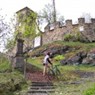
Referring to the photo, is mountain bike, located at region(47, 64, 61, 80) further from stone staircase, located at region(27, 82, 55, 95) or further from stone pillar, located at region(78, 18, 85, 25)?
stone pillar, located at region(78, 18, 85, 25)

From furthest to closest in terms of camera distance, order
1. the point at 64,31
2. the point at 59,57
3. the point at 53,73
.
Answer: the point at 64,31 → the point at 59,57 → the point at 53,73

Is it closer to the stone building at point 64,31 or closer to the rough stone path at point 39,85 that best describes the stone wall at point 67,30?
the stone building at point 64,31

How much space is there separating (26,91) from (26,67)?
862 centimetres

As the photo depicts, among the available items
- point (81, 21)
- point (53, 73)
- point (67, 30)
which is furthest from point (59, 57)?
point (53, 73)

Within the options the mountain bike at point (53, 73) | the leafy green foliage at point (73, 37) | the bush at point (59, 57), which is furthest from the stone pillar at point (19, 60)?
the leafy green foliage at point (73, 37)

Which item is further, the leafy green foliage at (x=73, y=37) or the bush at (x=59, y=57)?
the leafy green foliage at (x=73, y=37)

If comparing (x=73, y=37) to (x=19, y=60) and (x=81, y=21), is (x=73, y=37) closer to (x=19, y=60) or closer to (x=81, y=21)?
(x=81, y=21)

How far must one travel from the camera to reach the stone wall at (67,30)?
151 ft

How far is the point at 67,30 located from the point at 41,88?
28.8 metres

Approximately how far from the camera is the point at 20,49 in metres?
25.8

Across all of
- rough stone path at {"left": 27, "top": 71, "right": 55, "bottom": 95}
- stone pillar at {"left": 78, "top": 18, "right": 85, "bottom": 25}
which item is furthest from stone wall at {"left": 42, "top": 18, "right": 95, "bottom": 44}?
rough stone path at {"left": 27, "top": 71, "right": 55, "bottom": 95}

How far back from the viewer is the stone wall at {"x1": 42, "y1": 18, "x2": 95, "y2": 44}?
46.0 m

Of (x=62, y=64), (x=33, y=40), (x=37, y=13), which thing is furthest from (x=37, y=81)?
(x=37, y=13)

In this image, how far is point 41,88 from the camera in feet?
62.8
